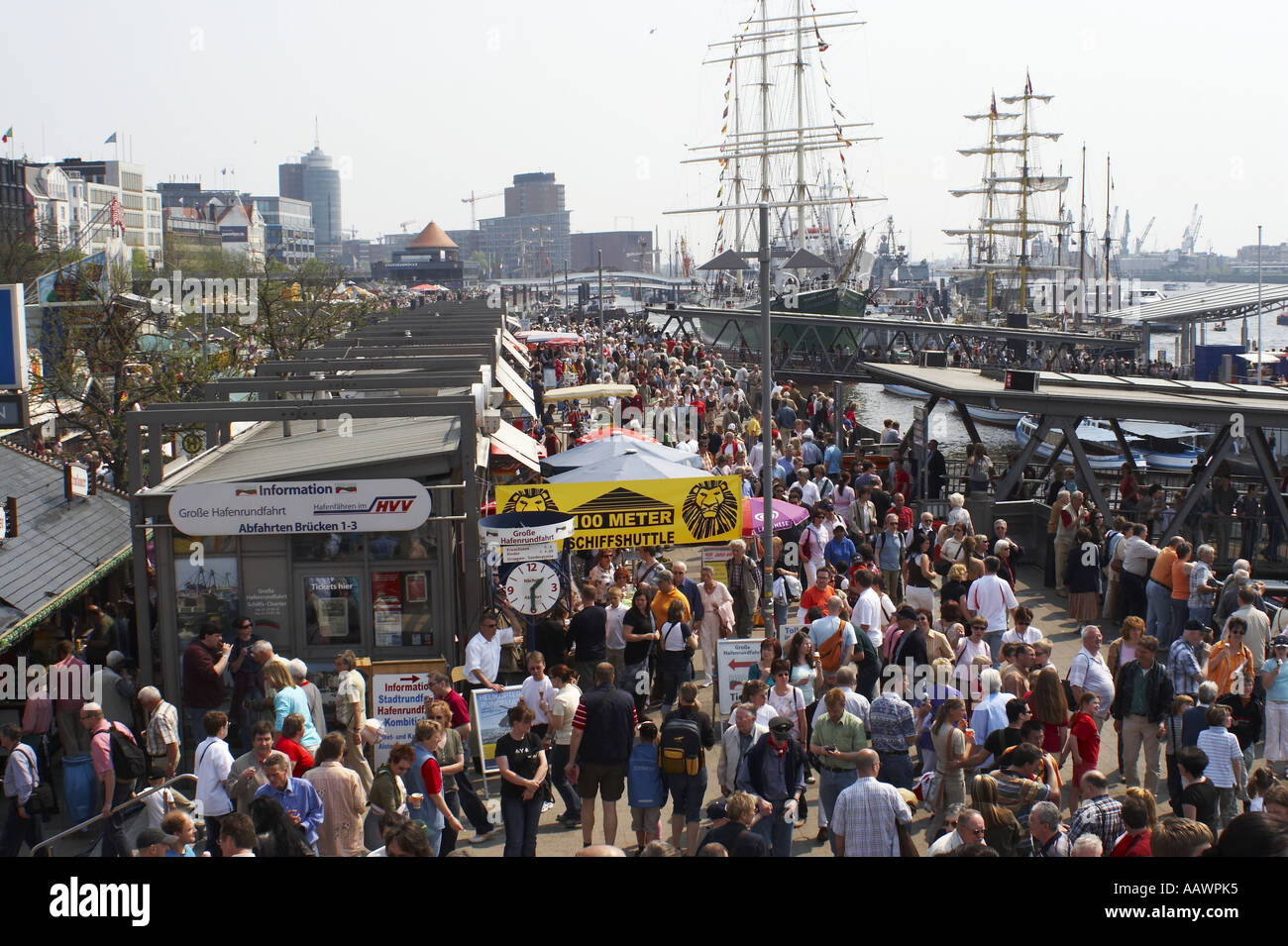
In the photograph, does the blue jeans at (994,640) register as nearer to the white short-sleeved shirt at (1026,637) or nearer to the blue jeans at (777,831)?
the white short-sleeved shirt at (1026,637)

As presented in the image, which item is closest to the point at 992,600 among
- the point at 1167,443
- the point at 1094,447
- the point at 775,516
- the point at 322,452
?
the point at 775,516

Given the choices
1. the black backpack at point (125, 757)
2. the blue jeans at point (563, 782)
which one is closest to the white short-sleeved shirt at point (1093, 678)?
the blue jeans at point (563, 782)

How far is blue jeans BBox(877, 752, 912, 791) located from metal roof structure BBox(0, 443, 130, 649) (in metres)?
7.71

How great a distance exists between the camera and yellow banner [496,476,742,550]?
13312mm

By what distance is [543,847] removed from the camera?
9.38 m

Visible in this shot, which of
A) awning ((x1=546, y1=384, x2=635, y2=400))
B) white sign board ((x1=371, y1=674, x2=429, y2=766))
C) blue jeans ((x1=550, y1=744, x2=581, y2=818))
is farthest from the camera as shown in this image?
awning ((x1=546, y1=384, x2=635, y2=400))

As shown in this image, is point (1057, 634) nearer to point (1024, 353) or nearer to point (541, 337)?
point (541, 337)

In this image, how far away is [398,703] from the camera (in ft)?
35.2

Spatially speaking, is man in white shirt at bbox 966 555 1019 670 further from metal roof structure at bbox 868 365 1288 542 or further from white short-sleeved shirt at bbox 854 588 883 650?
metal roof structure at bbox 868 365 1288 542

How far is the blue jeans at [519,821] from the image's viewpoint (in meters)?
8.57

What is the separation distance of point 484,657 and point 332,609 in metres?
1.86

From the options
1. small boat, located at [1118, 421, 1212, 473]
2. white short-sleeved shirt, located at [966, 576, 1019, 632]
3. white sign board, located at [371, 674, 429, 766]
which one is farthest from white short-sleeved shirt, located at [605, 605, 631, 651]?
small boat, located at [1118, 421, 1212, 473]
